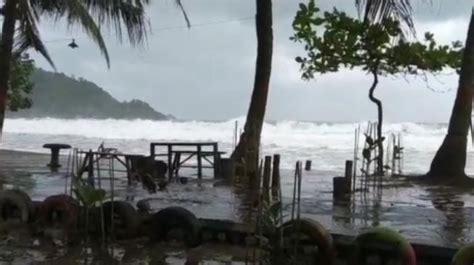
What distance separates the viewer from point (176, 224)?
8.83m

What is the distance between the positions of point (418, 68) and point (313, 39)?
9.19ft

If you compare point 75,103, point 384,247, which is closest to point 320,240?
point 384,247

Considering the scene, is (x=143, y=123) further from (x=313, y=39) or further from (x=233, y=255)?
(x=233, y=255)

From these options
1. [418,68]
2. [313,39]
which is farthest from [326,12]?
[418,68]

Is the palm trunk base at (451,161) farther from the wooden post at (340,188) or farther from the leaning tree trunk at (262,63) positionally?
the wooden post at (340,188)

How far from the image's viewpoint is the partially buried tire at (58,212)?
30.0ft

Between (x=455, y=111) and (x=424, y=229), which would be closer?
(x=424, y=229)

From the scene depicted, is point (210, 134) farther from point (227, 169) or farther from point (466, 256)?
point (466, 256)

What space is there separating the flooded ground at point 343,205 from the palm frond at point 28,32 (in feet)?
8.93

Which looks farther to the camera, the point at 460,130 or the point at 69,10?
the point at 460,130

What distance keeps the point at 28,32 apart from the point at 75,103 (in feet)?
221

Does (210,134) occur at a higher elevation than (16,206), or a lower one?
higher

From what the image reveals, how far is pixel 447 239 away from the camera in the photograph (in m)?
8.33

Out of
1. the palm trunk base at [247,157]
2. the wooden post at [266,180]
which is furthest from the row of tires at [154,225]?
the palm trunk base at [247,157]
